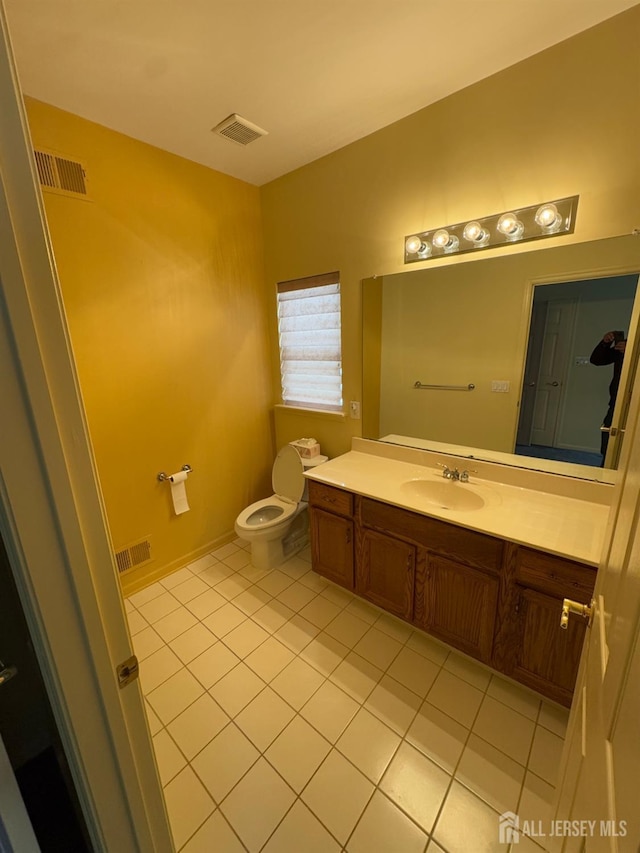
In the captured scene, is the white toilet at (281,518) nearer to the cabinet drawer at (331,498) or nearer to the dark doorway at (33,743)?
the cabinet drawer at (331,498)

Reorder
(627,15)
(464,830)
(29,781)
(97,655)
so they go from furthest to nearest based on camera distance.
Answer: (627,15), (464,830), (29,781), (97,655)

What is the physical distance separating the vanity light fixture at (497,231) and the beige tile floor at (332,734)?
2.04 metres

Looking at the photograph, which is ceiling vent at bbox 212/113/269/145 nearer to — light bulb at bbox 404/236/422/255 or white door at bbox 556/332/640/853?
light bulb at bbox 404/236/422/255

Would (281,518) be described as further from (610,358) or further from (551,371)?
(610,358)

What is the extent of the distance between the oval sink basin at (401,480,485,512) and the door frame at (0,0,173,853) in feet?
4.76

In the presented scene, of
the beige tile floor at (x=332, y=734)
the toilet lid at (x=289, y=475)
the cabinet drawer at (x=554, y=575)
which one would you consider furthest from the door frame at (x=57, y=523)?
the toilet lid at (x=289, y=475)

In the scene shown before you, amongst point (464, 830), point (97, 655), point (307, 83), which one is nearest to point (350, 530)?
point (464, 830)

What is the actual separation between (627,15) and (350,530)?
2386mm

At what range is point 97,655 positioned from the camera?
65cm

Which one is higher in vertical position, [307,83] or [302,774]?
[307,83]

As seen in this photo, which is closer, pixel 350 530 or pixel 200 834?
pixel 200 834

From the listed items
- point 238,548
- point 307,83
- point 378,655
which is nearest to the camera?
point 307,83

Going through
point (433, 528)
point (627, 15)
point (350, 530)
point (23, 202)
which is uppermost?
point (627, 15)

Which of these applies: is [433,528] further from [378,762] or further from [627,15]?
[627,15]
